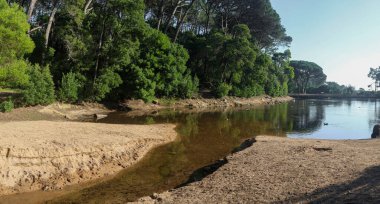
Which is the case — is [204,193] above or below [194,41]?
below

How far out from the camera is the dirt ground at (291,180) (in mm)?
10305

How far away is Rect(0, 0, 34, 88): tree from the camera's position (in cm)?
2406

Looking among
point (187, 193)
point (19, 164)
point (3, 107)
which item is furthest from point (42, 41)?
point (187, 193)

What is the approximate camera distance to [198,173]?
51.5 feet

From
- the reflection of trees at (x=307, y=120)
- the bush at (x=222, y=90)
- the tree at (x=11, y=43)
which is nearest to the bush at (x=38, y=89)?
the tree at (x=11, y=43)

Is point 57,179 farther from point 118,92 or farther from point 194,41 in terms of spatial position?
point 194,41

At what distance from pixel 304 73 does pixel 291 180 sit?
140 metres

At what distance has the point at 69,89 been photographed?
38156 millimetres

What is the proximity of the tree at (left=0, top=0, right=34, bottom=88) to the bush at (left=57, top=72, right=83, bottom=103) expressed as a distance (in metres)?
11.3

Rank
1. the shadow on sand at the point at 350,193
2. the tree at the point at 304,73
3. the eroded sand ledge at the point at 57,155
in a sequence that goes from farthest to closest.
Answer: the tree at the point at 304,73 → the eroded sand ledge at the point at 57,155 → the shadow on sand at the point at 350,193

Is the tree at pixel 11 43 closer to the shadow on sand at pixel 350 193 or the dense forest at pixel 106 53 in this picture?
the dense forest at pixel 106 53

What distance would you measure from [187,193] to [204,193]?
1.95ft

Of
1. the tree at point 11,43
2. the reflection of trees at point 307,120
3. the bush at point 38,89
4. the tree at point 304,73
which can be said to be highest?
the tree at point 304,73

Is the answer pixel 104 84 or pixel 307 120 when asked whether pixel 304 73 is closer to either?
pixel 307 120
